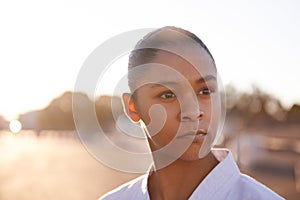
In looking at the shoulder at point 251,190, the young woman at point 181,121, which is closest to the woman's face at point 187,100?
the young woman at point 181,121

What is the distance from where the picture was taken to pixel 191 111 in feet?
7.67

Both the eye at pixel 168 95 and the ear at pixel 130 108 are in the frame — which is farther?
the ear at pixel 130 108

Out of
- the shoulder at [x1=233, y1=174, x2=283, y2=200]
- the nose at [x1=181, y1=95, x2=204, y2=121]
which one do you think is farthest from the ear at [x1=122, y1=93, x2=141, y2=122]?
the shoulder at [x1=233, y1=174, x2=283, y2=200]

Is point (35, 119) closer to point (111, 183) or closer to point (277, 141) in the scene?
point (277, 141)

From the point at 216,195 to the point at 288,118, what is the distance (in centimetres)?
5033

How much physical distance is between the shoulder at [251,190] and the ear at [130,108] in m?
0.73

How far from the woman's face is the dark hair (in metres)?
0.05

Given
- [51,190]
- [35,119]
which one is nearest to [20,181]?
[51,190]

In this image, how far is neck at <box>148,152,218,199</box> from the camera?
243 cm

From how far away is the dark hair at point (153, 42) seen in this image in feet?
8.18

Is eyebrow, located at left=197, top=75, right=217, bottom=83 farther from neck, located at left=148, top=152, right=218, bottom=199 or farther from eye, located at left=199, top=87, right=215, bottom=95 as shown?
neck, located at left=148, top=152, right=218, bottom=199

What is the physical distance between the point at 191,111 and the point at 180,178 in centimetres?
34

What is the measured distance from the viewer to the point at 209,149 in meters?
2.38

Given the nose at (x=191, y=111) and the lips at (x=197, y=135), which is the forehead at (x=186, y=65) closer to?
the nose at (x=191, y=111)
